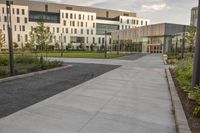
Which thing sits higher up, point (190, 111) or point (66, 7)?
point (66, 7)

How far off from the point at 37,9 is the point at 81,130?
309ft

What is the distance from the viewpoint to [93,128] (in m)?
4.29

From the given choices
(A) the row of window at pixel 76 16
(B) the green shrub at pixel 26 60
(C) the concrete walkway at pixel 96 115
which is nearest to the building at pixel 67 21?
(A) the row of window at pixel 76 16

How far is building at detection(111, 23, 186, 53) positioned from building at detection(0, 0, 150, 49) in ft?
85.5

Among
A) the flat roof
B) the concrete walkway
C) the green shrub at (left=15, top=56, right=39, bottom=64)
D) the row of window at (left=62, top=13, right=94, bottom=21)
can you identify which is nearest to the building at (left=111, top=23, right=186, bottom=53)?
the row of window at (left=62, top=13, right=94, bottom=21)

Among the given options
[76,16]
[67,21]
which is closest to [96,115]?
[67,21]

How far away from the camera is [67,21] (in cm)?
9175

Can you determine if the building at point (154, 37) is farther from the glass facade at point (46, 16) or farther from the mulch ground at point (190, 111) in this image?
the mulch ground at point (190, 111)

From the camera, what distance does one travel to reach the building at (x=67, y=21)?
8150 centimetres

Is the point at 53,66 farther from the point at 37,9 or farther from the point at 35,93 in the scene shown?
the point at 37,9

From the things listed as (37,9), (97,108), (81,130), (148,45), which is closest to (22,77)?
(97,108)

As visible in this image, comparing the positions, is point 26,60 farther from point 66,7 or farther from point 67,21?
point 66,7

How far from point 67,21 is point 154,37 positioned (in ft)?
157

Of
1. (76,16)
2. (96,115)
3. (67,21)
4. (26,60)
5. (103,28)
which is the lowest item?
(96,115)
